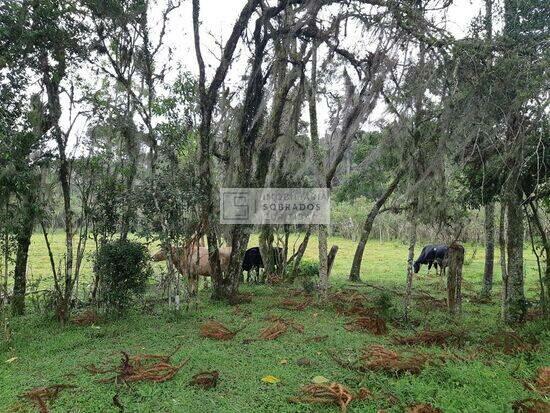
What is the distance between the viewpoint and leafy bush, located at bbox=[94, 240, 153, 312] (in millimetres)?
5641

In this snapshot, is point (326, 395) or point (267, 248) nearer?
point (326, 395)

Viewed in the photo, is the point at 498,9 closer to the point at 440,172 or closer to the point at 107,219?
the point at 440,172

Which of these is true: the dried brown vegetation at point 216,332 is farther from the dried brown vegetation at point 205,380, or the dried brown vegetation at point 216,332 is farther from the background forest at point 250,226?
the dried brown vegetation at point 205,380

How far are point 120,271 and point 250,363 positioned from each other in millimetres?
2658

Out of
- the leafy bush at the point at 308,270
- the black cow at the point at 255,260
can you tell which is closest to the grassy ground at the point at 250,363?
the black cow at the point at 255,260

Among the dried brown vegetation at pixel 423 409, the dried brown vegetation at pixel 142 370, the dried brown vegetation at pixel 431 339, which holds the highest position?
the dried brown vegetation at pixel 423 409

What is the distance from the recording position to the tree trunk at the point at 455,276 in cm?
575

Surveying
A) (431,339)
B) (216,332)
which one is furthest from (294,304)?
(431,339)

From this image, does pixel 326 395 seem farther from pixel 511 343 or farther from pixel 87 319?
pixel 87 319

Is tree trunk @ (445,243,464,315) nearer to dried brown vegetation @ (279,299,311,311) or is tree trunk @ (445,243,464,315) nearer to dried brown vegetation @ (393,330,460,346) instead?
dried brown vegetation @ (393,330,460,346)

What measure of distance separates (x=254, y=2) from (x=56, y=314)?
19.1 feet

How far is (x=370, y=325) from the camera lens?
541 centimetres

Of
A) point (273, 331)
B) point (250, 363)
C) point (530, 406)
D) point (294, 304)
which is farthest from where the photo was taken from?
point (294, 304)

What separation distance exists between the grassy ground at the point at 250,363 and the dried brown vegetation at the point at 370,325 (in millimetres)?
169
